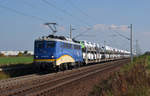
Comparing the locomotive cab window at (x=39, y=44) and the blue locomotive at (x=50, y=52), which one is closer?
the blue locomotive at (x=50, y=52)

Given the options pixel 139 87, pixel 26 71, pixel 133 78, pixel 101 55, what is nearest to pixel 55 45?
pixel 26 71

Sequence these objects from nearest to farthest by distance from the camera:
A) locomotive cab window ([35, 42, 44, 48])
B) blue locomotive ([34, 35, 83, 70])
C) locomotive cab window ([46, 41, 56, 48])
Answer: blue locomotive ([34, 35, 83, 70]) < locomotive cab window ([46, 41, 56, 48]) < locomotive cab window ([35, 42, 44, 48])

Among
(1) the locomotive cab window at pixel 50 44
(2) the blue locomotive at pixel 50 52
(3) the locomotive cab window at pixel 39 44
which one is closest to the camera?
(2) the blue locomotive at pixel 50 52

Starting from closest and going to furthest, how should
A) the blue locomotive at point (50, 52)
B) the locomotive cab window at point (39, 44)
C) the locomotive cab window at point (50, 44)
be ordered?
1. the blue locomotive at point (50, 52)
2. the locomotive cab window at point (50, 44)
3. the locomotive cab window at point (39, 44)

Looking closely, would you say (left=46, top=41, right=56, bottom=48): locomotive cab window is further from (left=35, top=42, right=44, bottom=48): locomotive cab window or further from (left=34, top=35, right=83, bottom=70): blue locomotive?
(left=35, top=42, right=44, bottom=48): locomotive cab window

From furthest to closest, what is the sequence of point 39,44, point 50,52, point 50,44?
point 39,44 → point 50,44 → point 50,52

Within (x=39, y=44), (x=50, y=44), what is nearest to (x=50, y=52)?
(x=50, y=44)

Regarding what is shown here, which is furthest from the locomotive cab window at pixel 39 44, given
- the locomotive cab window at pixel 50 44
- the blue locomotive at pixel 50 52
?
the locomotive cab window at pixel 50 44

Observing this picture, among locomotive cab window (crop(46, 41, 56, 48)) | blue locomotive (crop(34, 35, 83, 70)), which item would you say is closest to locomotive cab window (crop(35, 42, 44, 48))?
blue locomotive (crop(34, 35, 83, 70))

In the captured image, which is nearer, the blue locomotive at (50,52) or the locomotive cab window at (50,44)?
the blue locomotive at (50,52)

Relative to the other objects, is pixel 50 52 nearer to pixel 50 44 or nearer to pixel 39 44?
pixel 50 44

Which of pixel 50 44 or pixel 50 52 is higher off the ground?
pixel 50 44

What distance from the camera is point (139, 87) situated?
9188 millimetres

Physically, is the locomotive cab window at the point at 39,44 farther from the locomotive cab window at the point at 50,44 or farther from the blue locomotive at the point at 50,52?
the locomotive cab window at the point at 50,44
